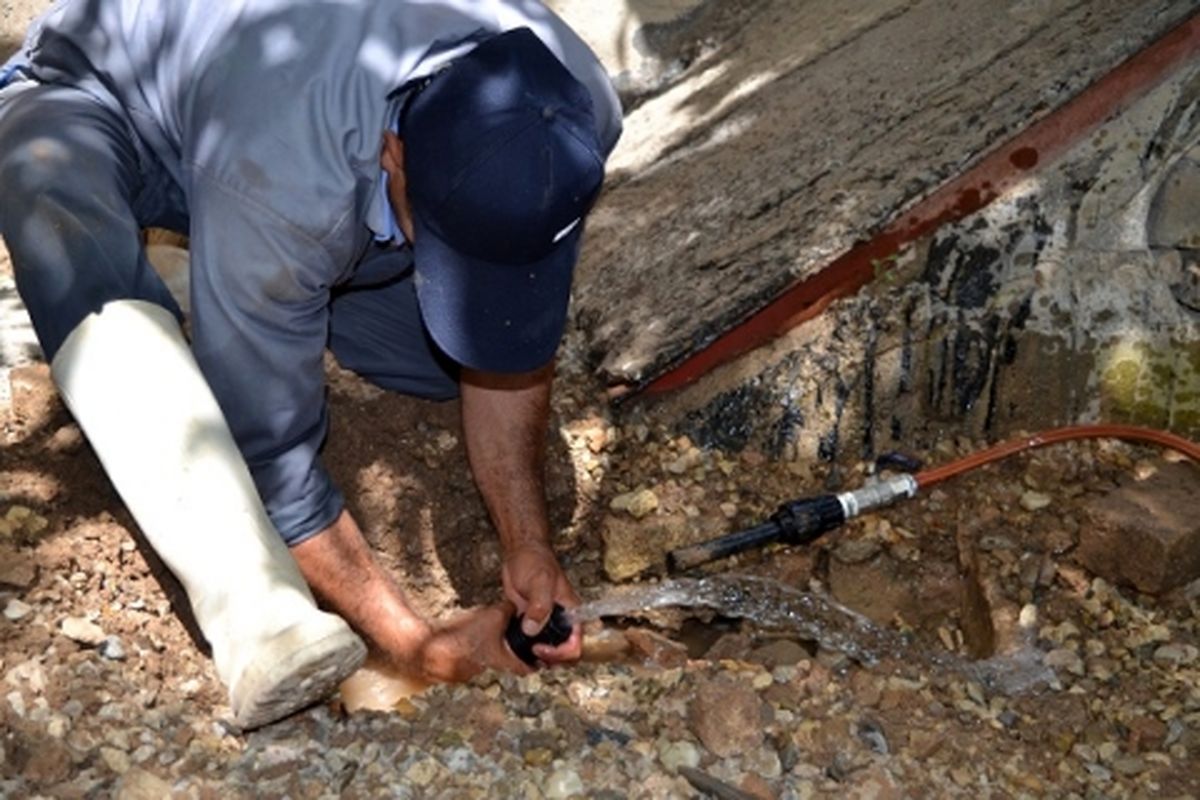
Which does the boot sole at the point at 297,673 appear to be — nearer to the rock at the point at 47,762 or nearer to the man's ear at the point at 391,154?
the rock at the point at 47,762

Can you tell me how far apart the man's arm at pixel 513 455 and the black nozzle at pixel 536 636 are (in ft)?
0.15

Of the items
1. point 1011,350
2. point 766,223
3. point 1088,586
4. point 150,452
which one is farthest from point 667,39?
point 150,452

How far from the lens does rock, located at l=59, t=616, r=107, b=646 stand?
2486 millimetres

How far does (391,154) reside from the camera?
2391 millimetres

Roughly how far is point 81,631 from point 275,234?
750 mm

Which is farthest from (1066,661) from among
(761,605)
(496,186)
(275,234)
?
(275,234)

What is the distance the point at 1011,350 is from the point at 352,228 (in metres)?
1.45

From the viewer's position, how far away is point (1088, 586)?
2.92 meters

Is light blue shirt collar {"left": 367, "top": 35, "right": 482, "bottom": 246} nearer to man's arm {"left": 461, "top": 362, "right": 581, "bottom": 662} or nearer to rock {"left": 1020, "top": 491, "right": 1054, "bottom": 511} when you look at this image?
man's arm {"left": 461, "top": 362, "right": 581, "bottom": 662}

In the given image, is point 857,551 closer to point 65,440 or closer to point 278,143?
point 278,143

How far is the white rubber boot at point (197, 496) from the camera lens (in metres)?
2.22

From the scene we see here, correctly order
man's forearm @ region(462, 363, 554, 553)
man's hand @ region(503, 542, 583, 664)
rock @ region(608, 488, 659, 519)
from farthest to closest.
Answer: rock @ region(608, 488, 659, 519) < man's forearm @ region(462, 363, 554, 553) < man's hand @ region(503, 542, 583, 664)

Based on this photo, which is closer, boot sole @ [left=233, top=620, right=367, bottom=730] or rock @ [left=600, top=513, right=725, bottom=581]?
boot sole @ [left=233, top=620, right=367, bottom=730]

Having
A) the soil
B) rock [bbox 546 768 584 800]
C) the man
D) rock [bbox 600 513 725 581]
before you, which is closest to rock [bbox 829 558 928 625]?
the soil
